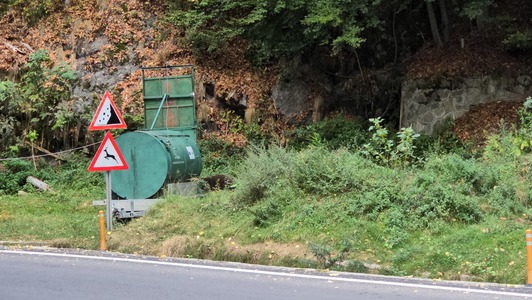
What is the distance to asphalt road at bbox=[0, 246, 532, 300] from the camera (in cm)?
868

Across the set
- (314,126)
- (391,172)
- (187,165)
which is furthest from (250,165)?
(314,126)

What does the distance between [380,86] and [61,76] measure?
1045 centimetres

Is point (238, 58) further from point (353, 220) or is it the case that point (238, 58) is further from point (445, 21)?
point (353, 220)

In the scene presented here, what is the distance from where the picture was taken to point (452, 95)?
21.6 m

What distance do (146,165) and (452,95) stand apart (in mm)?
10551

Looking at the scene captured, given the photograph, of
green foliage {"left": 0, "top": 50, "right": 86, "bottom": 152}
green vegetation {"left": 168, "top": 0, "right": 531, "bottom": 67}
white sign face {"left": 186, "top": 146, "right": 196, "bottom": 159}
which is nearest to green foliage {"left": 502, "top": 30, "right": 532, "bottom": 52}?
green vegetation {"left": 168, "top": 0, "right": 531, "bottom": 67}

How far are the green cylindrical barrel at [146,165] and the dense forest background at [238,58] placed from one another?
7709 mm

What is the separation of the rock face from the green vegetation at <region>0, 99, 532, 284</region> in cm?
666

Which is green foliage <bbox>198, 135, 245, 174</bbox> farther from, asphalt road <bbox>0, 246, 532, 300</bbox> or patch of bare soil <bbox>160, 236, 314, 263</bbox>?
asphalt road <bbox>0, 246, 532, 300</bbox>

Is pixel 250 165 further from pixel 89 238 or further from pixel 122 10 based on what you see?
pixel 122 10

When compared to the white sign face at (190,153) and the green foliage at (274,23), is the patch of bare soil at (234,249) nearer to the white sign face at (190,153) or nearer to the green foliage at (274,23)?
the white sign face at (190,153)

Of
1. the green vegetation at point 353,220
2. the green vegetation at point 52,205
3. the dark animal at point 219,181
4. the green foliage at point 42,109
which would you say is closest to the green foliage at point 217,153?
the green vegetation at point 52,205

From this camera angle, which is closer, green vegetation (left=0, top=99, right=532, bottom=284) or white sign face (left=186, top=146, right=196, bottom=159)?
green vegetation (left=0, top=99, right=532, bottom=284)

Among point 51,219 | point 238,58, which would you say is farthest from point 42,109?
point 51,219
